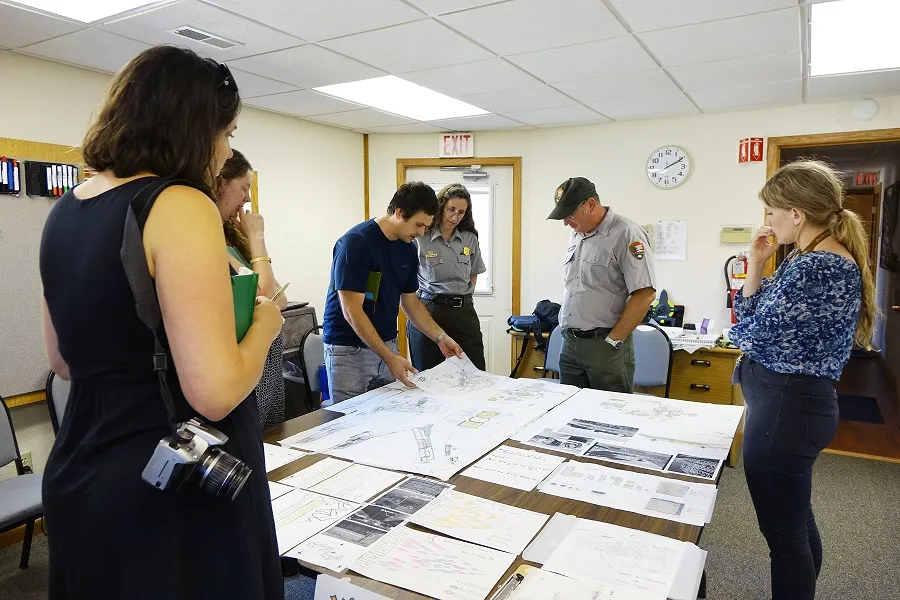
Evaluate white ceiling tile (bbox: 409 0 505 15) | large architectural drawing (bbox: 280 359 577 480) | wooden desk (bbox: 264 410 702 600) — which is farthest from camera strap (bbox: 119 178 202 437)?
white ceiling tile (bbox: 409 0 505 15)

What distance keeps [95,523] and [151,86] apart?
24.2 inches

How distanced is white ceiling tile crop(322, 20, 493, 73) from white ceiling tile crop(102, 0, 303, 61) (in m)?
0.28

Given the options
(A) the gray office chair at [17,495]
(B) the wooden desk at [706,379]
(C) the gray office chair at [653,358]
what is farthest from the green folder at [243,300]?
(B) the wooden desk at [706,379]

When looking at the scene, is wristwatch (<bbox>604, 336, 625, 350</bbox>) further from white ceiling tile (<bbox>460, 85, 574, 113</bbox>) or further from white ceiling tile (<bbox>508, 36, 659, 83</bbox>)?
white ceiling tile (<bbox>460, 85, 574, 113</bbox>)

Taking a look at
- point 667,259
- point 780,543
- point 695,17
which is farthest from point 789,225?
point 667,259

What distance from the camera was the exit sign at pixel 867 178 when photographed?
7.04m

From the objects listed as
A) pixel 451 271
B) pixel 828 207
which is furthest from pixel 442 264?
pixel 828 207

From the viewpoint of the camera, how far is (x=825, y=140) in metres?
3.98

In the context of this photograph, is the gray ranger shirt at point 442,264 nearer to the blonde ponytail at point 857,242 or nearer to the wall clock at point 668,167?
the wall clock at point 668,167

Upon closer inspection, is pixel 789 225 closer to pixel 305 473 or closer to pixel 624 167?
pixel 305 473

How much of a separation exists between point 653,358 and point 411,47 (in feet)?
7.00

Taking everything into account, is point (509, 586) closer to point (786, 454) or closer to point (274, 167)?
point (786, 454)

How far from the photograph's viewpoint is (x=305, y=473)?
1500mm

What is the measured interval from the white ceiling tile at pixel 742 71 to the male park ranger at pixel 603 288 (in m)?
0.98
